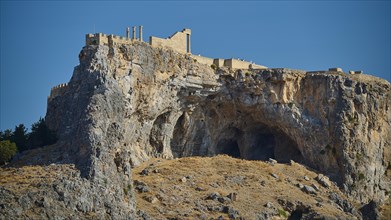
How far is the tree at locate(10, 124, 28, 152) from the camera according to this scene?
73.4 m

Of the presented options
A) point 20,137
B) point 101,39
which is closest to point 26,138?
point 20,137

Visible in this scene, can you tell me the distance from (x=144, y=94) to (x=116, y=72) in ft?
11.9

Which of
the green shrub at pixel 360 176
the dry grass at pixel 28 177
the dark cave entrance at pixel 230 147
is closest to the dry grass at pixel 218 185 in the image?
the green shrub at pixel 360 176

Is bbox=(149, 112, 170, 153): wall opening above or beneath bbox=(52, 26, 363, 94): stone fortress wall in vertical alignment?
beneath

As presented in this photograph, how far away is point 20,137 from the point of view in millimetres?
74062

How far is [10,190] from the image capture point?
61.2 meters

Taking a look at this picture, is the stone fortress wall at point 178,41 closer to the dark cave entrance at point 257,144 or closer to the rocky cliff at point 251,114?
the rocky cliff at point 251,114

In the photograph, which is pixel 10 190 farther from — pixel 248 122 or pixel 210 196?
pixel 248 122

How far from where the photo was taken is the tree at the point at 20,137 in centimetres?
7344

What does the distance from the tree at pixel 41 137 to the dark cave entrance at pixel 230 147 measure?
56.7 ft

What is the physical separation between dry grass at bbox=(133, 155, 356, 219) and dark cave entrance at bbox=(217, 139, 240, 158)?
6.10 m

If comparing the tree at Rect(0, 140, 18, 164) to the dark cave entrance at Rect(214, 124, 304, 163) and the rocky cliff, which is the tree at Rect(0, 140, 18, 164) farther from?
the dark cave entrance at Rect(214, 124, 304, 163)

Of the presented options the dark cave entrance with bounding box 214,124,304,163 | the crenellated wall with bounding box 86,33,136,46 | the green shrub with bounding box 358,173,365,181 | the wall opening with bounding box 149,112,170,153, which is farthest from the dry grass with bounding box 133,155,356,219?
the crenellated wall with bounding box 86,33,136,46

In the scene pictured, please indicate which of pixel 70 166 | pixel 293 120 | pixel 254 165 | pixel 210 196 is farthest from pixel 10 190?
pixel 293 120
